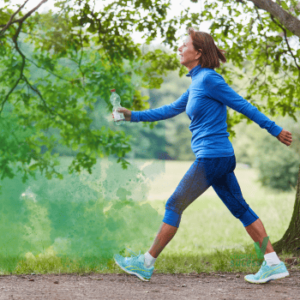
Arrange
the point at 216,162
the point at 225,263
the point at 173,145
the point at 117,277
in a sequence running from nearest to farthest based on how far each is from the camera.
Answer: the point at 216,162 → the point at 117,277 → the point at 225,263 → the point at 173,145

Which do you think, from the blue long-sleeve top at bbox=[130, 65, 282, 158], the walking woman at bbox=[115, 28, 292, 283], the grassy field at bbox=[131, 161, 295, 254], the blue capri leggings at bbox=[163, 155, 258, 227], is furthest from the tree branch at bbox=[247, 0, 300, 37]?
the grassy field at bbox=[131, 161, 295, 254]

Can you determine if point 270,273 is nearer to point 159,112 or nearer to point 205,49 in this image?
point 159,112

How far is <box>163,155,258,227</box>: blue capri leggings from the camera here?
2.90 m

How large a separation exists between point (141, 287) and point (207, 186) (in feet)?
3.03

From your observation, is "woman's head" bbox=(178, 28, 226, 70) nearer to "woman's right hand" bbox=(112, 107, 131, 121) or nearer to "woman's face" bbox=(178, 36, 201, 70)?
"woman's face" bbox=(178, 36, 201, 70)

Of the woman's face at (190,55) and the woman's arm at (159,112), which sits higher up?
the woman's face at (190,55)

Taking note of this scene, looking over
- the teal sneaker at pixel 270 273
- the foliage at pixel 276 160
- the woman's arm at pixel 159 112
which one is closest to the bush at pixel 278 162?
the foliage at pixel 276 160

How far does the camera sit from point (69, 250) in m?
4.84

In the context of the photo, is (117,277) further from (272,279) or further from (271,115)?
(271,115)

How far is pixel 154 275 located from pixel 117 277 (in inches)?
14.5

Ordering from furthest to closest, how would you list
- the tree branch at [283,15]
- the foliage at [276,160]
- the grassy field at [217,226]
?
the foliage at [276,160] < the grassy field at [217,226] < the tree branch at [283,15]

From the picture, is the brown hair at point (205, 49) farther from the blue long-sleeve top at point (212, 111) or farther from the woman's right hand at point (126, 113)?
the woman's right hand at point (126, 113)

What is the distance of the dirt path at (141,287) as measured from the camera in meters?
2.79


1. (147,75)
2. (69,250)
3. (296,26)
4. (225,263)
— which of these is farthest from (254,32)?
(69,250)
